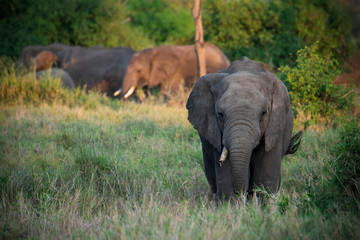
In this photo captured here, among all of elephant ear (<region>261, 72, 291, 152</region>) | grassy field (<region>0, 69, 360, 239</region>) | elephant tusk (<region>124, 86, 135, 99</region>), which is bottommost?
elephant tusk (<region>124, 86, 135, 99</region>)

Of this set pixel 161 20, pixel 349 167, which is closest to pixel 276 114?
pixel 349 167

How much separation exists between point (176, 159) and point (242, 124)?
246 centimetres

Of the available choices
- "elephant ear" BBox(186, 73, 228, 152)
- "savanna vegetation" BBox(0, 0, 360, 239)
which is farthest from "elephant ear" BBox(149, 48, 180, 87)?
"elephant ear" BBox(186, 73, 228, 152)

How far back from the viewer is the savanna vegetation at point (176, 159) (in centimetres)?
352

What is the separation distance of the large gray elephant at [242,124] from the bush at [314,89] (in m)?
3.34

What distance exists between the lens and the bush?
7.95 m

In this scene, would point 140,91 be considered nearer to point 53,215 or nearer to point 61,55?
point 61,55

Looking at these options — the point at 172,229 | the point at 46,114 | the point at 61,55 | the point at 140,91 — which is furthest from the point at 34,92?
the point at 172,229

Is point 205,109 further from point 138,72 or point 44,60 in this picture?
point 44,60

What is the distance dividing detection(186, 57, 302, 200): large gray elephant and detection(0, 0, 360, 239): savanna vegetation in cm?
29

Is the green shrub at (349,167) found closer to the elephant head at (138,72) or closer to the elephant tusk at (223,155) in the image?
the elephant tusk at (223,155)

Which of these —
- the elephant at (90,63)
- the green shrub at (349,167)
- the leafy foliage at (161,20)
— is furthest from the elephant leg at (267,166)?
the leafy foliage at (161,20)

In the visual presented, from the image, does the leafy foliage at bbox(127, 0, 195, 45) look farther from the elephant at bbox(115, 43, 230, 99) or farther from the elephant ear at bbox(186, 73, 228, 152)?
the elephant ear at bbox(186, 73, 228, 152)

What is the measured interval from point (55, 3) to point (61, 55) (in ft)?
14.3
